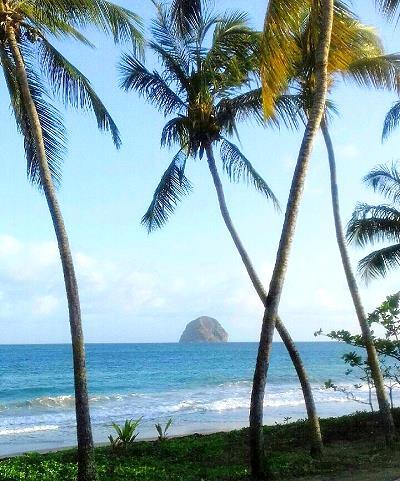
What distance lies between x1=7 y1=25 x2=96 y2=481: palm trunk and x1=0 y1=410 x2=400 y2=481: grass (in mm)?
1742

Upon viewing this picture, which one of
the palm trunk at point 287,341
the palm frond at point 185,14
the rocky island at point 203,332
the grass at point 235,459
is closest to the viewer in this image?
the grass at point 235,459

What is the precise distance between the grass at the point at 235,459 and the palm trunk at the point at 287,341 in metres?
0.40

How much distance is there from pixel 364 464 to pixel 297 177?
4.68m

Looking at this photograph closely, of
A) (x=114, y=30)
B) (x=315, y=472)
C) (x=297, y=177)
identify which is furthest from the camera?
(x=114, y=30)

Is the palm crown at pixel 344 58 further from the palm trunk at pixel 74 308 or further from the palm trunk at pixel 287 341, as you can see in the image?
the palm trunk at pixel 74 308

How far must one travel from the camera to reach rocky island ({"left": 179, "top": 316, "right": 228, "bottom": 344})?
162 meters

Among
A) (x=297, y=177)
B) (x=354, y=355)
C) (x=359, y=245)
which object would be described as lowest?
(x=354, y=355)

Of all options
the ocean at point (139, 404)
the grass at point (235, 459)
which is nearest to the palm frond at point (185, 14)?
the grass at point (235, 459)

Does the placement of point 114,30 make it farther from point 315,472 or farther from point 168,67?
point 315,472

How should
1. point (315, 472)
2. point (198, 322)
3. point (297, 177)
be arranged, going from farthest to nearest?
point (198, 322), point (315, 472), point (297, 177)

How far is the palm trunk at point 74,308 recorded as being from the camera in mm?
8539

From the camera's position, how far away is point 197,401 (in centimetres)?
3297

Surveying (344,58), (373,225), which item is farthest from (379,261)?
(344,58)

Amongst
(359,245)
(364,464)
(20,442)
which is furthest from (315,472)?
(20,442)
